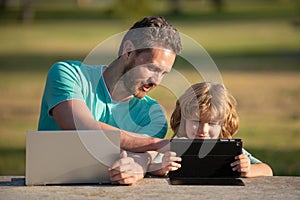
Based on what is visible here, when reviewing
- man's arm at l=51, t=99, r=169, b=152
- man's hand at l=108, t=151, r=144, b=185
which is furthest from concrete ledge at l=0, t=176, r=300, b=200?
man's arm at l=51, t=99, r=169, b=152

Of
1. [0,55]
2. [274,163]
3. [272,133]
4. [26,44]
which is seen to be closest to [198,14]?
[26,44]

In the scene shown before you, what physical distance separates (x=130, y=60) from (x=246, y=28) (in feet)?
118

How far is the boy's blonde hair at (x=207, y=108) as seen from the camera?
5.34m

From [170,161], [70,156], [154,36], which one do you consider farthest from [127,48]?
[70,156]

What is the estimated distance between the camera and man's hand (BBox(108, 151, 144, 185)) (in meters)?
4.66

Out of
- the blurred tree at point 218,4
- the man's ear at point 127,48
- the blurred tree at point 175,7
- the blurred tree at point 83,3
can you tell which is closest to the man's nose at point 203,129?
the man's ear at point 127,48

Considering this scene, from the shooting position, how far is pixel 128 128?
553 cm

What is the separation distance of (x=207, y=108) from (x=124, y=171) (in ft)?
2.88

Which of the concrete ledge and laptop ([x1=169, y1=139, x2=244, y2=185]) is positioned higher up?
laptop ([x1=169, y1=139, x2=244, y2=185])

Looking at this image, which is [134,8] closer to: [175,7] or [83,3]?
[175,7]

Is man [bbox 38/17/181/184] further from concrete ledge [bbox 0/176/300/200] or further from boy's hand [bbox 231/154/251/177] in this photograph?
boy's hand [bbox 231/154/251/177]

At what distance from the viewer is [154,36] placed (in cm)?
528

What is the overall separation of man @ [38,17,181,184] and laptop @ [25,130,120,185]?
281 millimetres

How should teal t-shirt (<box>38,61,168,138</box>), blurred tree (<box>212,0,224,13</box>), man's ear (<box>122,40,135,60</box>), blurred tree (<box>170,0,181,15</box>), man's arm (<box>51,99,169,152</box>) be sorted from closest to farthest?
man's arm (<box>51,99,169,152</box>), teal t-shirt (<box>38,61,168,138</box>), man's ear (<box>122,40,135,60</box>), blurred tree (<box>170,0,181,15</box>), blurred tree (<box>212,0,224,13</box>)
